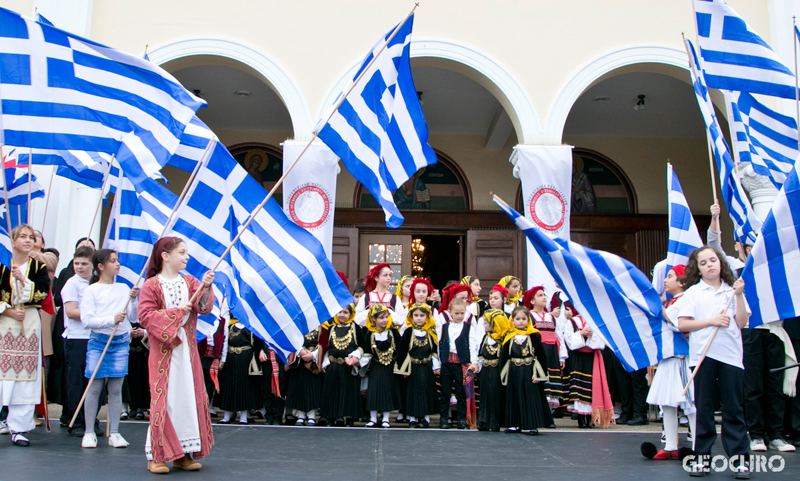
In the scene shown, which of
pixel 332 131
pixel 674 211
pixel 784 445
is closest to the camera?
pixel 332 131

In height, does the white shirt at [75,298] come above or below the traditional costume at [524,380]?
above

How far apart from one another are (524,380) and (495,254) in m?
6.85

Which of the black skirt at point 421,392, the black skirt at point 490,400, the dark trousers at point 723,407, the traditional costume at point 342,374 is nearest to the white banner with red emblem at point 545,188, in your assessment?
the black skirt at point 490,400

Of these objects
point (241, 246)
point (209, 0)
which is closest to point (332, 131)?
point (241, 246)

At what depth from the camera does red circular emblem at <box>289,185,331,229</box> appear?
10.6 metres

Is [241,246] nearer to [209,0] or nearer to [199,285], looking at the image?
[199,285]

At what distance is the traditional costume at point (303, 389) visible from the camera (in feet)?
27.0

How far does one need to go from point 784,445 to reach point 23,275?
6.94m

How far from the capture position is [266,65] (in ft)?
36.5

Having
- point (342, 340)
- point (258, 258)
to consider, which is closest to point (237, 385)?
point (342, 340)

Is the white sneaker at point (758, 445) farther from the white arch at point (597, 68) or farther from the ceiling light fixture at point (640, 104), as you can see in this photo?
the ceiling light fixture at point (640, 104)

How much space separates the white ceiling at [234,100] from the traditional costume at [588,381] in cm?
767

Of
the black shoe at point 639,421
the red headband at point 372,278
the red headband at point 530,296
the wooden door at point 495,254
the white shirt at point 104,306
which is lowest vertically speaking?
the black shoe at point 639,421

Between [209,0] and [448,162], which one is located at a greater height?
[209,0]
